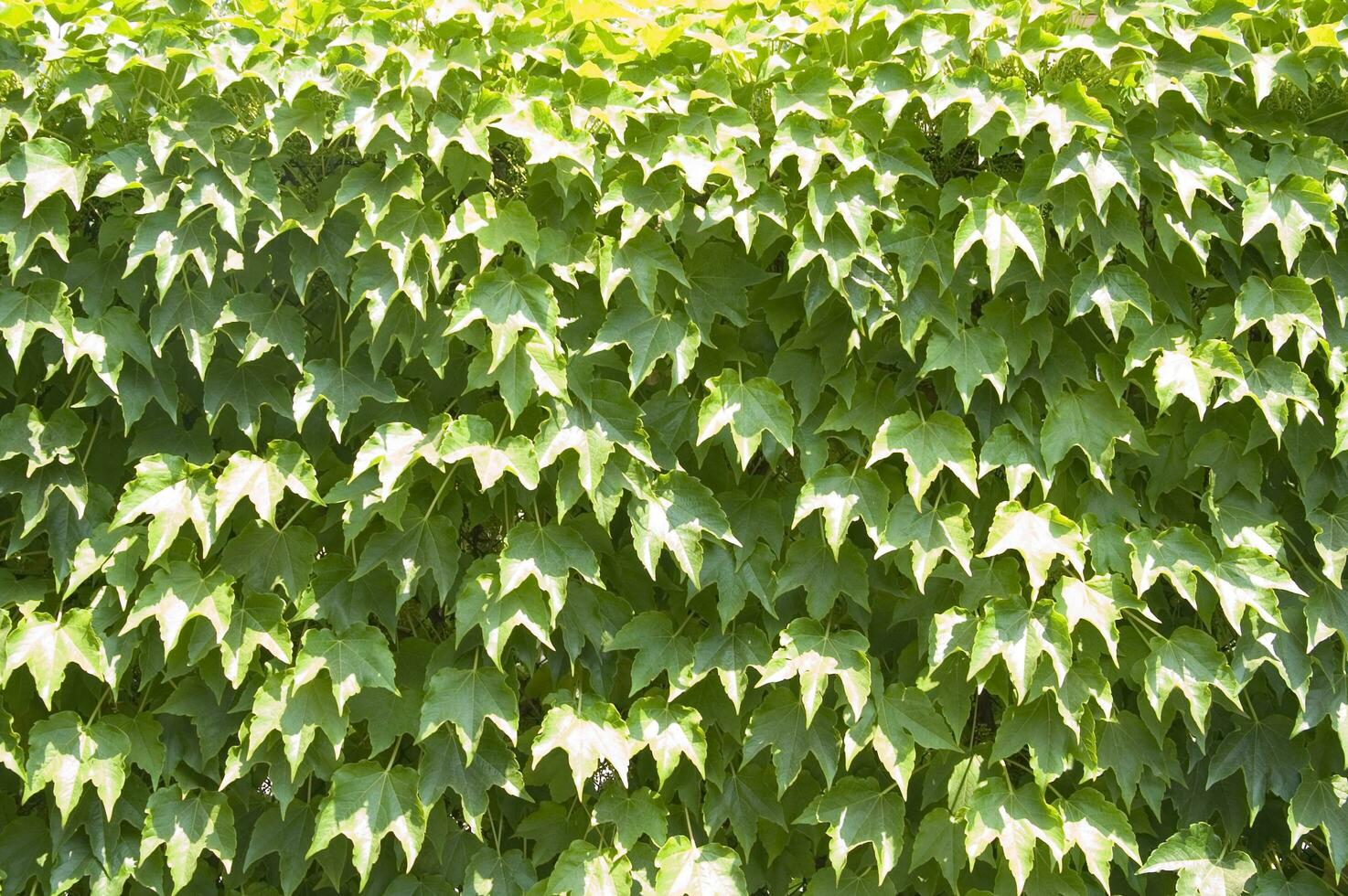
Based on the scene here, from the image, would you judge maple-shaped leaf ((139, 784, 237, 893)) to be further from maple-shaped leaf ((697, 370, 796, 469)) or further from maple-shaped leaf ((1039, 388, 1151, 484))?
maple-shaped leaf ((1039, 388, 1151, 484))

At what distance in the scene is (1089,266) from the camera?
7.80ft

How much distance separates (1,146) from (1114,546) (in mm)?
2258

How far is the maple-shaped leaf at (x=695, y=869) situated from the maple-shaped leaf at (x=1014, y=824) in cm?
45

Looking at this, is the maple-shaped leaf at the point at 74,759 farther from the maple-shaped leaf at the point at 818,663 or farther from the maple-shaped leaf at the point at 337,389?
the maple-shaped leaf at the point at 818,663

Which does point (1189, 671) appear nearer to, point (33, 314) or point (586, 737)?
point (586, 737)

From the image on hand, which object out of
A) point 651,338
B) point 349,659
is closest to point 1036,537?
point 651,338

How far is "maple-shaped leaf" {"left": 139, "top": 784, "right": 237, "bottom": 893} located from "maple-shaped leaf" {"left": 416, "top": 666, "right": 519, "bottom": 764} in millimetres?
444

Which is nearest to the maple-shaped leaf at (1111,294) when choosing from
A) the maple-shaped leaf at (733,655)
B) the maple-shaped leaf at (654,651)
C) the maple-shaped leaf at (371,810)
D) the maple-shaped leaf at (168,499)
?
the maple-shaped leaf at (733,655)

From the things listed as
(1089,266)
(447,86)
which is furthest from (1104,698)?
(447,86)

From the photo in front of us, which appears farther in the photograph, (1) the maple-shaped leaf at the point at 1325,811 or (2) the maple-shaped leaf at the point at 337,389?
(1) the maple-shaped leaf at the point at 1325,811

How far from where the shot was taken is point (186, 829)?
2385 mm

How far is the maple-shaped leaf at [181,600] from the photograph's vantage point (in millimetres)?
2277

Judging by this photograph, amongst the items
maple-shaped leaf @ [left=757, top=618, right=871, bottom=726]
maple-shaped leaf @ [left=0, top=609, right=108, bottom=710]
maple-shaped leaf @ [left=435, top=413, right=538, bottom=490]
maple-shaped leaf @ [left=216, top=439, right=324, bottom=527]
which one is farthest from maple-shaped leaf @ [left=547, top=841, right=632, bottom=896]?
maple-shaped leaf @ [left=0, top=609, right=108, bottom=710]

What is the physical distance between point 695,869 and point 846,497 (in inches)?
30.1
